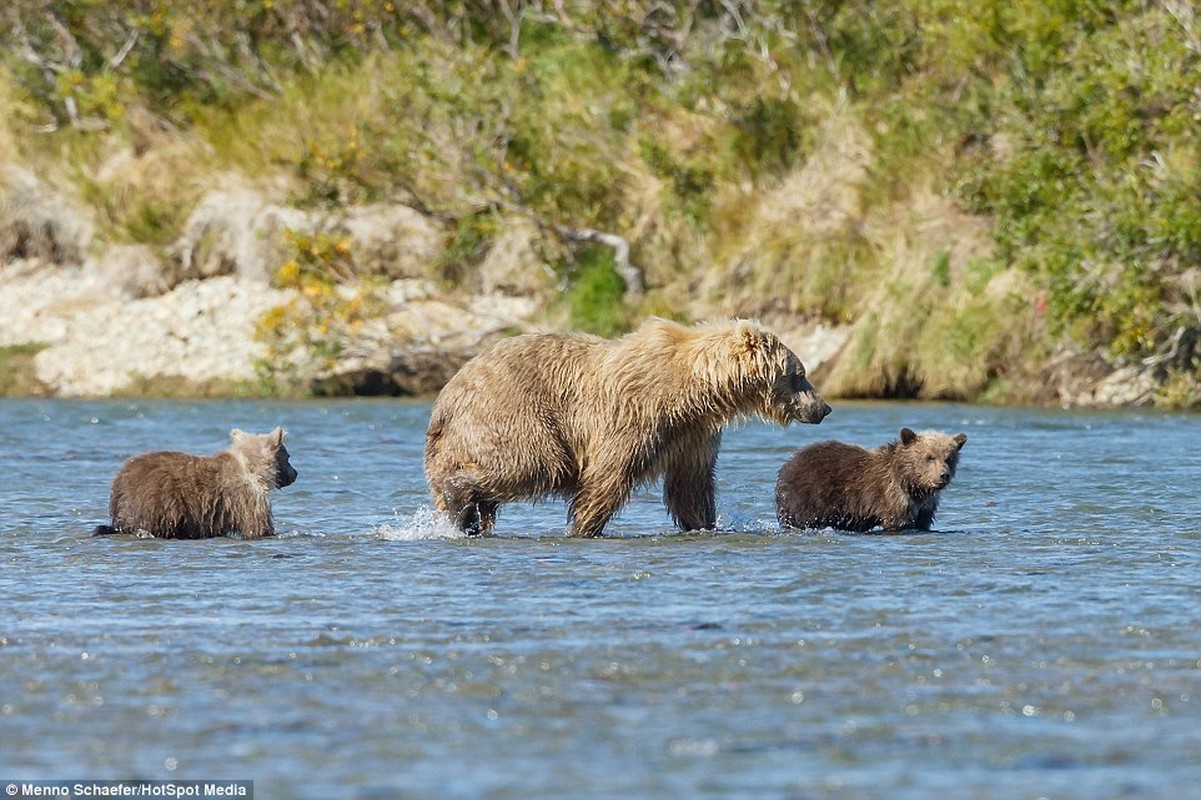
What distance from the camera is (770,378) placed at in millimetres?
10281

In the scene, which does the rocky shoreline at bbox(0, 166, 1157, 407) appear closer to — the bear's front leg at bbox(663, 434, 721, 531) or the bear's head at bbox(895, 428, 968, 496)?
the bear's head at bbox(895, 428, 968, 496)

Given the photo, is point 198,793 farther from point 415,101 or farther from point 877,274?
point 415,101

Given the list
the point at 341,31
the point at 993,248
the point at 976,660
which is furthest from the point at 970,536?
the point at 341,31

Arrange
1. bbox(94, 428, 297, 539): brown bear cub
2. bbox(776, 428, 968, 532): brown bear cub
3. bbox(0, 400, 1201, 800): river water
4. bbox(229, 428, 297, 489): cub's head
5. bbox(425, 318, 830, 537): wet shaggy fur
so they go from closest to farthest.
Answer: bbox(0, 400, 1201, 800): river water < bbox(94, 428, 297, 539): brown bear cub < bbox(425, 318, 830, 537): wet shaggy fur < bbox(229, 428, 297, 489): cub's head < bbox(776, 428, 968, 532): brown bear cub

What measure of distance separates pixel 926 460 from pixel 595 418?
1.77 meters

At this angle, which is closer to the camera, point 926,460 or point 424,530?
point 424,530

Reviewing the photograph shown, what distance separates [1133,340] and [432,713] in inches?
562

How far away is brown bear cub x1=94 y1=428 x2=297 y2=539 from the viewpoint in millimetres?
9852

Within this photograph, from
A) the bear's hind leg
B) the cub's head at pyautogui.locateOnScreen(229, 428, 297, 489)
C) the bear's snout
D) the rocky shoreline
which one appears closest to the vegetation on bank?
the rocky shoreline

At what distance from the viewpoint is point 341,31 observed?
28219 mm

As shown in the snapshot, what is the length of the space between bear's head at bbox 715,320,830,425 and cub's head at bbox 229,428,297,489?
7.65 feet

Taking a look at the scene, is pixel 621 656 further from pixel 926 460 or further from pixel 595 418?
pixel 926 460

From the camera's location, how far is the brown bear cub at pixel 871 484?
→ 1041 cm

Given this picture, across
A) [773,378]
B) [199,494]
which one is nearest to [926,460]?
[773,378]
